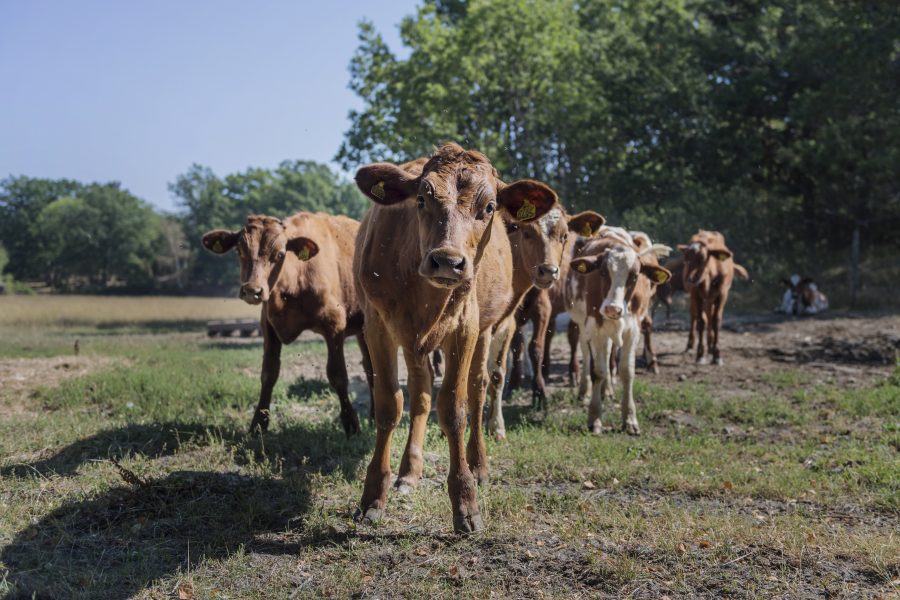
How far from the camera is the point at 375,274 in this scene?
511 centimetres

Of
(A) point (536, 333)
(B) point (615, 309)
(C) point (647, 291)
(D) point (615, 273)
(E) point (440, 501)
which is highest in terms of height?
(D) point (615, 273)

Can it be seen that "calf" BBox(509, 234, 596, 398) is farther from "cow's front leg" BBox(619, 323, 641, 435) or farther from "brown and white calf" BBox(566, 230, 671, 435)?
"cow's front leg" BBox(619, 323, 641, 435)

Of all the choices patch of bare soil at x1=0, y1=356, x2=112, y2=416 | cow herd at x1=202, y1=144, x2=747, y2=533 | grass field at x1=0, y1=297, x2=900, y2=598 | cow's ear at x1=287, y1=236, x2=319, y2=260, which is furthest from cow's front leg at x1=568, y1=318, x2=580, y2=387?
patch of bare soil at x1=0, y1=356, x2=112, y2=416

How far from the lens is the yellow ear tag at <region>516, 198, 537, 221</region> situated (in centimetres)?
515

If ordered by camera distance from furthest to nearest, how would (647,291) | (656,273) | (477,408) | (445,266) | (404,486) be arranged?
(647,291) < (656,273) < (477,408) < (404,486) < (445,266)

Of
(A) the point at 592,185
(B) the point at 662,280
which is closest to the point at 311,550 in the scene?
(B) the point at 662,280

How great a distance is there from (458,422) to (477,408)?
39.9 inches

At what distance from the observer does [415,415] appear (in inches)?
215

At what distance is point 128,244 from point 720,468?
51.9 m

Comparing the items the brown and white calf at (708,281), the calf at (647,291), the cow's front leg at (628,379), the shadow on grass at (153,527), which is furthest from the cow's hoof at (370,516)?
the brown and white calf at (708,281)

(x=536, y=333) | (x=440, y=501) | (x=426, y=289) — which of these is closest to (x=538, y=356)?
(x=536, y=333)

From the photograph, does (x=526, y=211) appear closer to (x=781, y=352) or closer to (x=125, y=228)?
(x=781, y=352)

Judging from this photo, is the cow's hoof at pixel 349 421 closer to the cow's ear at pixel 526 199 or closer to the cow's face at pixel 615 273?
the cow's face at pixel 615 273

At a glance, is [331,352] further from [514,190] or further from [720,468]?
[720,468]
